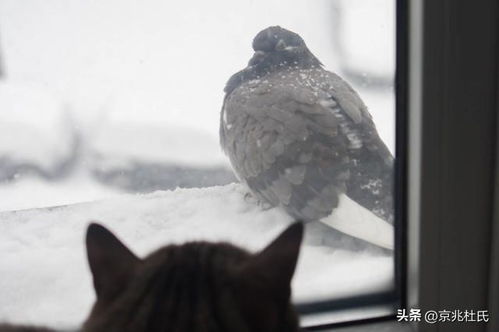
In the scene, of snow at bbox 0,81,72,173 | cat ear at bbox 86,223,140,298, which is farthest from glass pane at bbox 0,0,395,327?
cat ear at bbox 86,223,140,298

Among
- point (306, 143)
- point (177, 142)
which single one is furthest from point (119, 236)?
point (306, 143)

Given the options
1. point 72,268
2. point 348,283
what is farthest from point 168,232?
point 348,283

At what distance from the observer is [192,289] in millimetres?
423

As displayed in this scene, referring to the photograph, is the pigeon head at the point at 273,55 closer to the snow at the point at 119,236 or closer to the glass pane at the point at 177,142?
the glass pane at the point at 177,142

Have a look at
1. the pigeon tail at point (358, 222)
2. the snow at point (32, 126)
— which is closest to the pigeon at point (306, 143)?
the pigeon tail at point (358, 222)

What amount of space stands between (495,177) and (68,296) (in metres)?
0.49

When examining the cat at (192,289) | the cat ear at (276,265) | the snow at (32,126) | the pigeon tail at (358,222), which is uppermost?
the snow at (32,126)

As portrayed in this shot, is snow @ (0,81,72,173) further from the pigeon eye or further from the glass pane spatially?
the pigeon eye

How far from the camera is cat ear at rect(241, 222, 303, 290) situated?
0.41 metres

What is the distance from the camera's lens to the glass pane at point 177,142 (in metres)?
0.64

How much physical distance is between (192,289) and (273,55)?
0.33 metres

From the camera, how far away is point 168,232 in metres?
0.70

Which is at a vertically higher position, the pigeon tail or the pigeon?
the pigeon

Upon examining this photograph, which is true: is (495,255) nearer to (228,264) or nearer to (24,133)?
(228,264)
